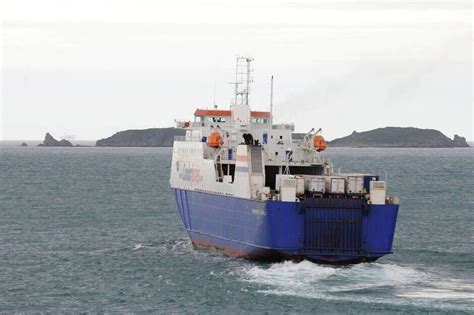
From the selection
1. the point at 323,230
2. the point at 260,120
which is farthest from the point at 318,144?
the point at 323,230

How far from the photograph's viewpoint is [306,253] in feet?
153

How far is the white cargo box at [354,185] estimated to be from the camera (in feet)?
158

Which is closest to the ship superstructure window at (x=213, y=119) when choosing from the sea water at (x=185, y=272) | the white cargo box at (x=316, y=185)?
the sea water at (x=185, y=272)

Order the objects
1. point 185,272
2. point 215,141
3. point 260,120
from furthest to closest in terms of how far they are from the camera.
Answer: point 260,120 → point 215,141 → point 185,272

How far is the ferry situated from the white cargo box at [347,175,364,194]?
0.15 feet

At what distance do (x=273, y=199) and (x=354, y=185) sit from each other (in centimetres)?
416

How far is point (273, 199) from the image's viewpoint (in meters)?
46.7

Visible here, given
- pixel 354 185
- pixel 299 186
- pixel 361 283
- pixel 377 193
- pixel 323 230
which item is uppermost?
pixel 354 185

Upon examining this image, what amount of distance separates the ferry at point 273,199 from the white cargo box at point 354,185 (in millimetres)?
46

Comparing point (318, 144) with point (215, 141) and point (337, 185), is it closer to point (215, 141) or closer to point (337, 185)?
point (215, 141)

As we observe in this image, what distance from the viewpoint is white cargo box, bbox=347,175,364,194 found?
48188 mm

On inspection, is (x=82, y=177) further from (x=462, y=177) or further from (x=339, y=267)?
(x=339, y=267)

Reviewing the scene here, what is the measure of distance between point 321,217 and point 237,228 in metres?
5.15

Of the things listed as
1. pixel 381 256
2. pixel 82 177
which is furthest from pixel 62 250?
pixel 82 177
